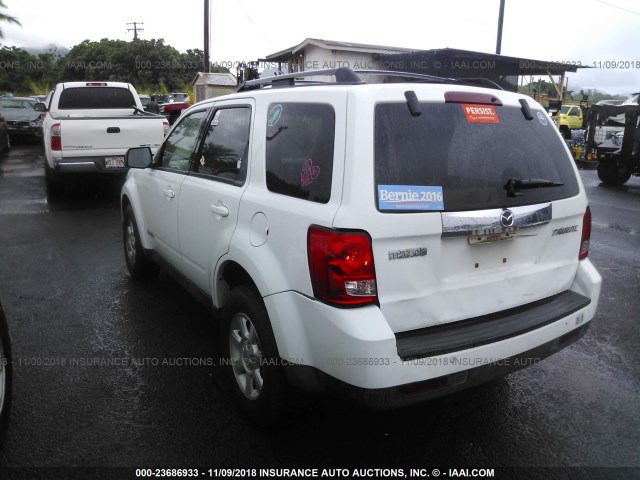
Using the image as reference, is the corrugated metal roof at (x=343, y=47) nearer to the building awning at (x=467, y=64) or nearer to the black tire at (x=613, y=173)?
the building awning at (x=467, y=64)

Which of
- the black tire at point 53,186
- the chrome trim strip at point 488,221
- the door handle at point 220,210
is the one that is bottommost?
the black tire at point 53,186

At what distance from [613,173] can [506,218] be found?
12225mm

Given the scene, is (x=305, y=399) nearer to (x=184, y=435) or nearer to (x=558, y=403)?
(x=184, y=435)

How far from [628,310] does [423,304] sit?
329 cm

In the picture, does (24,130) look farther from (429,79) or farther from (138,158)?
(429,79)

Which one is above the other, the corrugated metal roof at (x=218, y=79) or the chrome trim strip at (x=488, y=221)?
the corrugated metal roof at (x=218, y=79)

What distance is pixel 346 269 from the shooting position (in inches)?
93.3

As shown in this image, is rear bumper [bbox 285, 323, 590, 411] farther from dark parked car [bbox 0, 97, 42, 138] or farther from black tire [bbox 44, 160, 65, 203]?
dark parked car [bbox 0, 97, 42, 138]

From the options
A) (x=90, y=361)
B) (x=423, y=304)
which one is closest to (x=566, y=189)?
(x=423, y=304)

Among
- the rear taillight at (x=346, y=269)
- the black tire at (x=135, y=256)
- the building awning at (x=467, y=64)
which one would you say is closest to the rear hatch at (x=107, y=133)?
the black tire at (x=135, y=256)

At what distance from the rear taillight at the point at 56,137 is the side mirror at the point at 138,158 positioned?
16.5 feet

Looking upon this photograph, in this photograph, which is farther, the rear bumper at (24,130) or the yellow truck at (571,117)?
the yellow truck at (571,117)

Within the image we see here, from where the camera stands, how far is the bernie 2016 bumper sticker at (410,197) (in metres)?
2.40

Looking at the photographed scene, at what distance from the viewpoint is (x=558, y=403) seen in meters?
3.33
